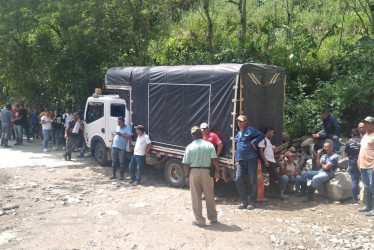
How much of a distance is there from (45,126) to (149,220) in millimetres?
8237

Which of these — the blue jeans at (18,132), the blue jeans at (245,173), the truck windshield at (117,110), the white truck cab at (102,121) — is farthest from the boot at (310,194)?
the blue jeans at (18,132)

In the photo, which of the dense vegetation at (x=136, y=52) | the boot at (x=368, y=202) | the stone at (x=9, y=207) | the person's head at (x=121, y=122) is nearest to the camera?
the boot at (x=368, y=202)

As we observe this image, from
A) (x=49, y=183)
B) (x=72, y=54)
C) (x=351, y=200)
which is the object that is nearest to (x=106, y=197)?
(x=49, y=183)

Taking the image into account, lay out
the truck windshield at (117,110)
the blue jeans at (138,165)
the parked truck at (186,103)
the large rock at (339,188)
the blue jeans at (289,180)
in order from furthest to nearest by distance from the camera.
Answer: the truck windshield at (117,110)
the blue jeans at (138,165)
the blue jeans at (289,180)
the parked truck at (186,103)
the large rock at (339,188)

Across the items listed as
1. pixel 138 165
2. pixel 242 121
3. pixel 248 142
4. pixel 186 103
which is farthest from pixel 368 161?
pixel 138 165

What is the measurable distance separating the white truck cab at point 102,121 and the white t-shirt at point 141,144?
2.77 ft

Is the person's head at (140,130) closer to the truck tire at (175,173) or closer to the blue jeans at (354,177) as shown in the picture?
the truck tire at (175,173)

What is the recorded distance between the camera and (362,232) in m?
6.07

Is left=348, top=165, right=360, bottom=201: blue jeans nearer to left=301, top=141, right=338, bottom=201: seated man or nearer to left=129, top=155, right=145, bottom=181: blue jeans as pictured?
left=301, top=141, right=338, bottom=201: seated man

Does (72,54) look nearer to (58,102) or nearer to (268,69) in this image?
(58,102)

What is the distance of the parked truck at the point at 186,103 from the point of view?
7.77 m

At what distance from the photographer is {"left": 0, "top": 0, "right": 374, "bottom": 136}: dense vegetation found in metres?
12.0

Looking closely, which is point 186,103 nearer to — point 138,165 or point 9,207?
point 138,165

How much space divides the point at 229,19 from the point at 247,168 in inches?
555
